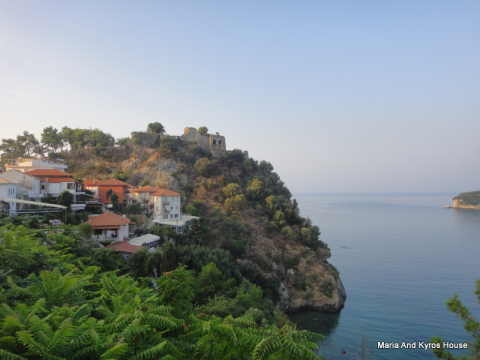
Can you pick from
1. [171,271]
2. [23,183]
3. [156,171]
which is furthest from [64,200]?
[156,171]

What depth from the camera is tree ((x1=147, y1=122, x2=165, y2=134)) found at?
59.8 m

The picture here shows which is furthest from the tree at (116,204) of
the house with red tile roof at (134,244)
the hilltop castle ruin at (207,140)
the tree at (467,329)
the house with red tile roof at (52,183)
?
the tree at (467,329)

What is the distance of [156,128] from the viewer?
196 feet

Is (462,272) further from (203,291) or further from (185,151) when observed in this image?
(185,151)

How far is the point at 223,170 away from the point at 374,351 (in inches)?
1427

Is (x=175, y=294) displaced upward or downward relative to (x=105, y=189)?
downward

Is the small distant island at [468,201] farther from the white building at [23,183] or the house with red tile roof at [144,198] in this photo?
the white building at [23,183]

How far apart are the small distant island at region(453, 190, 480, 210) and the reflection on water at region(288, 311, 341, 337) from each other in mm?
149738

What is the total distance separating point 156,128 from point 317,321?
45.3m

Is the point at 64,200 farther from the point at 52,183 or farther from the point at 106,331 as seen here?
the point at 106,331

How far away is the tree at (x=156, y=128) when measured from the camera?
2354 inches

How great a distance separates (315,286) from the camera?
35188mm

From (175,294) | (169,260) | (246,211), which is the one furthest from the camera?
(246,211)

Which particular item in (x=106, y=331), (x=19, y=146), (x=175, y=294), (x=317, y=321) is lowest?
(x=317, y=321)
